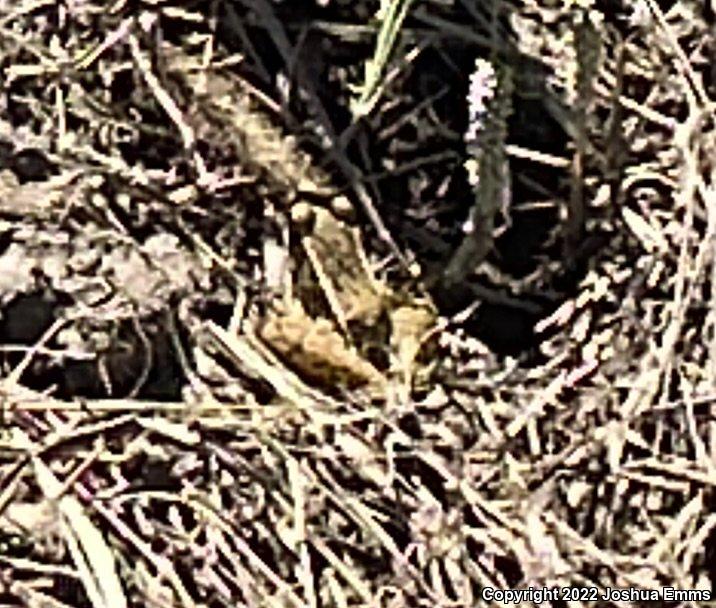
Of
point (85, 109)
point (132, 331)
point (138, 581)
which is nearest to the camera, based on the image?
point (138, 581)

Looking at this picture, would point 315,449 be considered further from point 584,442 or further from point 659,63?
point 659,63

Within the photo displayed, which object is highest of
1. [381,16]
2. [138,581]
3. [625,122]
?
[381,16]

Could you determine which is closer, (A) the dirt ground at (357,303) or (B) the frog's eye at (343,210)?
(A) the dirt ground at (357,303)

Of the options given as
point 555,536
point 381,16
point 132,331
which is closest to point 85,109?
point 132,331

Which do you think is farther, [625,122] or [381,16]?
[625,122]

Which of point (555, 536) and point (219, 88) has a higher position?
point (219, 88)

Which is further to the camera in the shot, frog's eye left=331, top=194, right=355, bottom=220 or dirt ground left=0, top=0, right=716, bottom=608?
frog's eye left=331, top=194, right=355, bottom=220

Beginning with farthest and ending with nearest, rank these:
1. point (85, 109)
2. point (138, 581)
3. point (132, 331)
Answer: point (85, 109)
point (132, 331)
point (138, 581)
